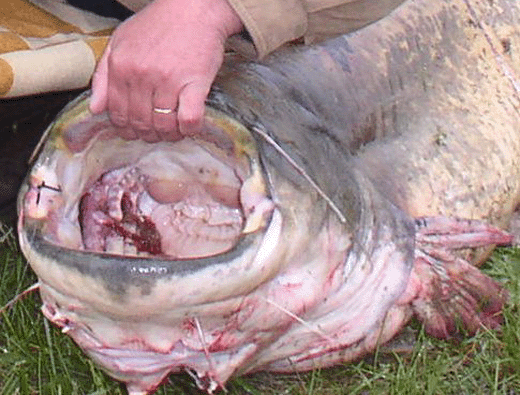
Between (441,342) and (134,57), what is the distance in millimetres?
816

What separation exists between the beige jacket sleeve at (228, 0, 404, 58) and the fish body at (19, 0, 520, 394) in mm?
70

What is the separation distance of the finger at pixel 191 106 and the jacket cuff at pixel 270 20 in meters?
0.21

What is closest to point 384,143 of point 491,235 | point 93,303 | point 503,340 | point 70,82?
point 491,235

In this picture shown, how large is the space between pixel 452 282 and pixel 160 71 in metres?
0.72

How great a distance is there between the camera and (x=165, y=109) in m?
1.90

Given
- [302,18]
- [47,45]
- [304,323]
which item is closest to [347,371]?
[304,323]

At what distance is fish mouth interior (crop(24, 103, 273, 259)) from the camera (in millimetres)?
1951

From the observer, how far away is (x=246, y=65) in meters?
2.23

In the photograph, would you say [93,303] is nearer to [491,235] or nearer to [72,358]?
[72,358]

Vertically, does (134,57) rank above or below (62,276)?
above

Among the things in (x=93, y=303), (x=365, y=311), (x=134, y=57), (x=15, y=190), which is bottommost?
(x=15, y=190)

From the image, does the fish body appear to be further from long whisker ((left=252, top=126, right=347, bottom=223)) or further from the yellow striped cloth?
the yellow striped cloth

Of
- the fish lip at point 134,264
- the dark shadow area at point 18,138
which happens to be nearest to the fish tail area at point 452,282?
the fish lip at point 134,264

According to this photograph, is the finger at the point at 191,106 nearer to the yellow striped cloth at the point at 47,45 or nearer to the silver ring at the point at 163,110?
the silver ring at the point at 163,110
